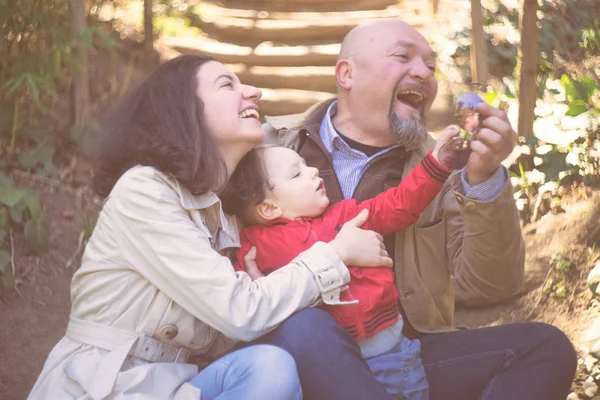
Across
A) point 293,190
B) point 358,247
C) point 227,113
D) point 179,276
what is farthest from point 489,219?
point 179,276

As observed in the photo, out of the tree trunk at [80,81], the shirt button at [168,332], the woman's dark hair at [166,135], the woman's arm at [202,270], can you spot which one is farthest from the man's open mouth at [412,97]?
the tree trunk at [80,81]

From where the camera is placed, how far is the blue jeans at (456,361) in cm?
206

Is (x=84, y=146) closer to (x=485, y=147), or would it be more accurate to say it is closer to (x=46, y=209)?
(x=46, y=209)

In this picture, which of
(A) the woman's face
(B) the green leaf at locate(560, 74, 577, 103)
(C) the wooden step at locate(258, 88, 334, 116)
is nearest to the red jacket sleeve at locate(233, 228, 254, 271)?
(A) the woman's face

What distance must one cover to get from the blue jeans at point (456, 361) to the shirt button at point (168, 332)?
0.26 meters

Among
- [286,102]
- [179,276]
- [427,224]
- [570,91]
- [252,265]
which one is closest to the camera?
[179,276]

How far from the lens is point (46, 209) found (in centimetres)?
495

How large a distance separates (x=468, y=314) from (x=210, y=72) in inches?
104

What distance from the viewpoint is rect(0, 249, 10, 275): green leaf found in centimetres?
421

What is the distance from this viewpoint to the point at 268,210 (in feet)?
8.18

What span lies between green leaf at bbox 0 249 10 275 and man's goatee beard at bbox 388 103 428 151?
94.1 inches

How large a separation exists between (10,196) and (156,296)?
2465 mm

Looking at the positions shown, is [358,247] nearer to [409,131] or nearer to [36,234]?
[409,131]

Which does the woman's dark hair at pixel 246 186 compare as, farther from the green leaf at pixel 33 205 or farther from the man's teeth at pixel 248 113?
the green leaf at pixel 33 205
